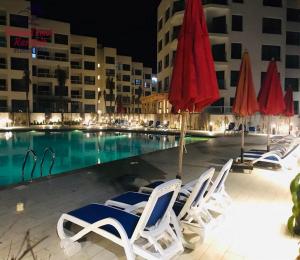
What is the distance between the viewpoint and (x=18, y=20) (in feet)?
127

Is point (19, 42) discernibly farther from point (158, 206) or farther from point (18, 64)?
point (158, 206)

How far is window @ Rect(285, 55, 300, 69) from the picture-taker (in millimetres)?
34312

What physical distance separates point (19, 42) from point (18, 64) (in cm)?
273

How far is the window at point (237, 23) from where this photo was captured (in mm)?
30844

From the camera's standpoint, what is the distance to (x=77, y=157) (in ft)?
43.9

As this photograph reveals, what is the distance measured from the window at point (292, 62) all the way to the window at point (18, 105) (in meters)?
31.4

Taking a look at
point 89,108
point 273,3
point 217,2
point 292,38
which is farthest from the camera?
point 89,108

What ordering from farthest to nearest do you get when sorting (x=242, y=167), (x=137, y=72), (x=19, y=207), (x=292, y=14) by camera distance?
(x=137, y=72), (x=292, y=14), (x=242, y=167), (x=19, y=207)

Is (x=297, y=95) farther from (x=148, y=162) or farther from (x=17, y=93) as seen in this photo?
(x=17, y=93)

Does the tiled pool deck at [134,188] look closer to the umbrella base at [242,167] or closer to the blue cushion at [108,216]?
the umbrella base at [242,167]

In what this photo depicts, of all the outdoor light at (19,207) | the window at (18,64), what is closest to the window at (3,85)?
the window at (18,64)

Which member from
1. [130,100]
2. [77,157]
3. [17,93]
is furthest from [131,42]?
[77,157]

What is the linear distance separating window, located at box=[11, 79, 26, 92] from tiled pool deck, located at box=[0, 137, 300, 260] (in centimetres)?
3409

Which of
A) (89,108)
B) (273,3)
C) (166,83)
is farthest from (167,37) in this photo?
(89,108)
